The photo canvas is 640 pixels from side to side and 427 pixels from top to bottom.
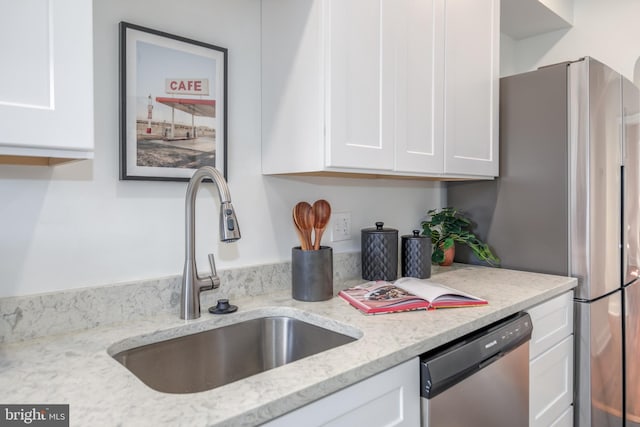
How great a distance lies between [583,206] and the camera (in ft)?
5.70

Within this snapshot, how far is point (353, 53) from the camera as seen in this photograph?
132 cm

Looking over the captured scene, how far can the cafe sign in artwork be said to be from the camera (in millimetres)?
1266

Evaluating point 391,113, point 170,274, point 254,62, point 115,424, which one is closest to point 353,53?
point 391,113

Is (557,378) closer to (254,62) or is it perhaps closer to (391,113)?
(391,113)

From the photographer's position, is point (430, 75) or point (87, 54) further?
point (430, 75)

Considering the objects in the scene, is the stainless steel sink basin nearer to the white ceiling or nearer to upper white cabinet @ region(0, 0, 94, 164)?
upper white cabinet @ region(0, 0, 94, 164)

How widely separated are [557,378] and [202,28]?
179 cm

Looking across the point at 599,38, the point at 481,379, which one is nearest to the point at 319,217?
the point at 481,379

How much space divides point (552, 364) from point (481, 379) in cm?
59

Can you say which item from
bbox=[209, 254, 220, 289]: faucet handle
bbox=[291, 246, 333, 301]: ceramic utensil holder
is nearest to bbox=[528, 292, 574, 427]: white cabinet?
bbox=[291, 246, 333, 301]: ceramic utensil holder

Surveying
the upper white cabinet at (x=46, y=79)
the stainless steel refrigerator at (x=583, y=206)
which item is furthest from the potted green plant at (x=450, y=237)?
the upper white cabinet at (x=46, y=79)

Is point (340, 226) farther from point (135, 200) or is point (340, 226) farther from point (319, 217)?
point (135, 200)

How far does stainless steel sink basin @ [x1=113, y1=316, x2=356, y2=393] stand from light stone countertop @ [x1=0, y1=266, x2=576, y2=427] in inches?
1.2

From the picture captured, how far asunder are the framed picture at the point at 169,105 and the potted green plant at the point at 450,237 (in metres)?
1.10
